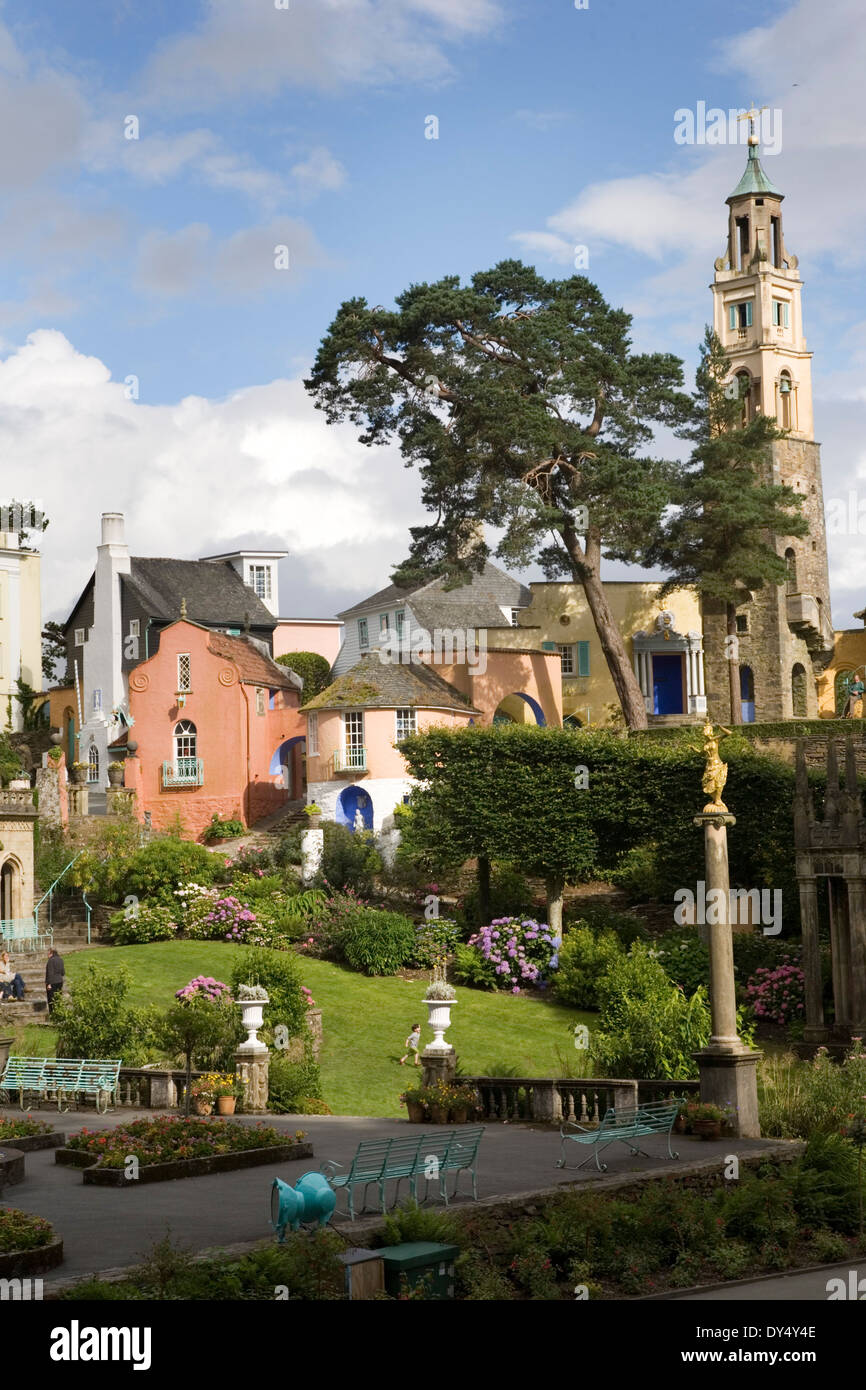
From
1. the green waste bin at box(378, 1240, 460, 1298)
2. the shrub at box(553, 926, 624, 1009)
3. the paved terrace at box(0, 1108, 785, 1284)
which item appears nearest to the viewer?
the green waste bin at box(378, 1240, 460, 1298)

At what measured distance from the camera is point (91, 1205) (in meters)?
16.7

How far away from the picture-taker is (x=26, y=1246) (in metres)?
13.4

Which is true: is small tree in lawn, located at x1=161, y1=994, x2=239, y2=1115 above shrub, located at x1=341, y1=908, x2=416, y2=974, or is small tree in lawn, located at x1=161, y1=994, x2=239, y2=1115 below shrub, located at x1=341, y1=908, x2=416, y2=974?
below

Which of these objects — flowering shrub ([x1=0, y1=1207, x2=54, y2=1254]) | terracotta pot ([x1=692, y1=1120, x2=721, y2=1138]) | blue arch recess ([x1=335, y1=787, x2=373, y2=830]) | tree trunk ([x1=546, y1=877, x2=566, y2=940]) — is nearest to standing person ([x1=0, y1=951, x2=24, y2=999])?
tree trunk ([x1=546, y1=877, x2=566, y2=940])

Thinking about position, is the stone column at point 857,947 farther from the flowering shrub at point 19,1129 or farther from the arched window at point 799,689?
the arched window at point 799,689

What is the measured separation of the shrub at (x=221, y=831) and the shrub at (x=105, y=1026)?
947 inches

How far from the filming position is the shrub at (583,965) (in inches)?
1539

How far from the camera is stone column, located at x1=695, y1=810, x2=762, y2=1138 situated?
20422 millimetres

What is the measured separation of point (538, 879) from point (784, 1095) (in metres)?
26.1

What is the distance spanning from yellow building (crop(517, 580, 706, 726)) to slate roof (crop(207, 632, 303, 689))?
30.9 ft

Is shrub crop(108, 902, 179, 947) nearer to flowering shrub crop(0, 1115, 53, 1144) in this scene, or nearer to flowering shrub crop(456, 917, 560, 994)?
flowering shrub crop(456, 917, 560, 994)

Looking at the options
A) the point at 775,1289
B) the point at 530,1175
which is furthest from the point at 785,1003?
the point at 775,1289

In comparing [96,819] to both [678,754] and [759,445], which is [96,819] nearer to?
[678,754]

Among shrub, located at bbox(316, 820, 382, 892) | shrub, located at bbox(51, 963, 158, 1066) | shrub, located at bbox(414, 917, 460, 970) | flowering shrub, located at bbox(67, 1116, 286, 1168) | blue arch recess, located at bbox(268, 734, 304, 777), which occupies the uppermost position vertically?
blue arch recess, located at bbox(268, 734, 304, 777)
